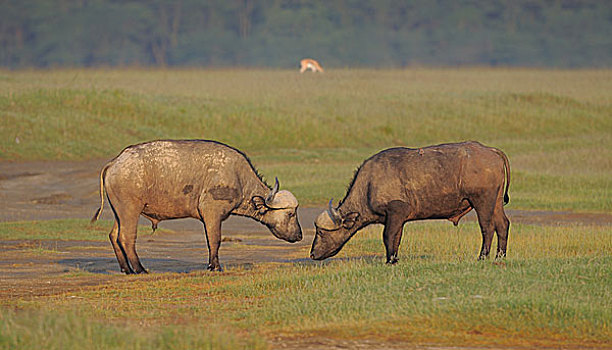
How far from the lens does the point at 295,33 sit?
139250mm

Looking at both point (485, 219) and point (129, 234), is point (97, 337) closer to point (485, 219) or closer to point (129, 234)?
point (129, 234)

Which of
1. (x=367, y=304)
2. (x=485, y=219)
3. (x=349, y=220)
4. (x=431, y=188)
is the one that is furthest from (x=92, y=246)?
(x=367, y=304)

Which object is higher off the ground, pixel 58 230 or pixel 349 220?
pixel 349 220

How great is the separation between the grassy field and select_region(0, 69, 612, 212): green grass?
11cm

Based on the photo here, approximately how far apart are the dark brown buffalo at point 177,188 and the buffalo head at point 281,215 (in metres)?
0.06

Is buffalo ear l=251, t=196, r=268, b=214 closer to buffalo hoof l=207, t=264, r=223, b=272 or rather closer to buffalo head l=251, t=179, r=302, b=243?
buffalo head l=251, t=179, r=302, b=243

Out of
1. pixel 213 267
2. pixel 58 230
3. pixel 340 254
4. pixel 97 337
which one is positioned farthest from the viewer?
pixel 58 230

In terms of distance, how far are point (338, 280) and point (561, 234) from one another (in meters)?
7.37

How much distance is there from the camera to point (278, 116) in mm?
45469

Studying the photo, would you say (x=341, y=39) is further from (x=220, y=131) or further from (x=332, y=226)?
(x=332, y=226)

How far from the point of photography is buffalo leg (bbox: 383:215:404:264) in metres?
14.4

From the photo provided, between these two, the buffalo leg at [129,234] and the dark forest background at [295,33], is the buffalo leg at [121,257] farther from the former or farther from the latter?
the dark forest background at [295,33]

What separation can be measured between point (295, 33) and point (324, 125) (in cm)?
9557

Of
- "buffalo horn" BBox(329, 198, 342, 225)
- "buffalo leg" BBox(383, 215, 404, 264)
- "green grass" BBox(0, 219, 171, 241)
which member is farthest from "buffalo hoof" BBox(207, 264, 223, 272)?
"green grass" BBox(0, 219, 171, 241)
